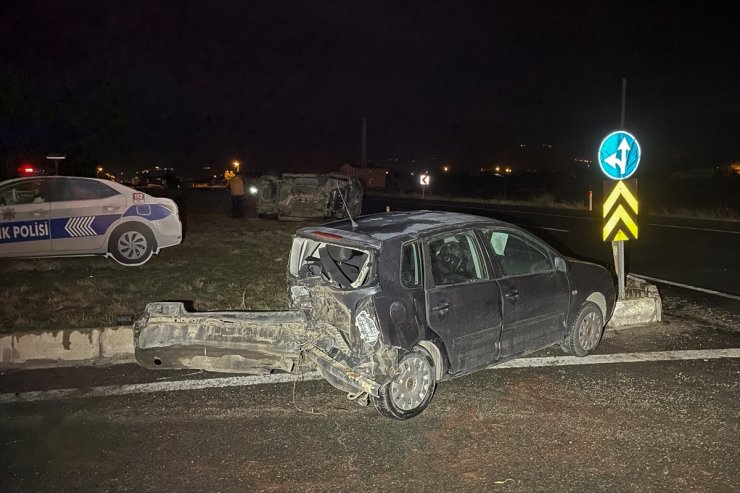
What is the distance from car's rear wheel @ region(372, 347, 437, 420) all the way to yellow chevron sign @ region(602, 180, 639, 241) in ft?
13.7

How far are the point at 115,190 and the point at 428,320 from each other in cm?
804

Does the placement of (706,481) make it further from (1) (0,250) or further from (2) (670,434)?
(1) (0,250)

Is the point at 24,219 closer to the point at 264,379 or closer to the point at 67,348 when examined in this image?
the point at 67,348

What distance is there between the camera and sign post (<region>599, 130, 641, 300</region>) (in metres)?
7.95

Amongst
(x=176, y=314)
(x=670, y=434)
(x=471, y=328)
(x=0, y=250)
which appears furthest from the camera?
(x=0, y=250)

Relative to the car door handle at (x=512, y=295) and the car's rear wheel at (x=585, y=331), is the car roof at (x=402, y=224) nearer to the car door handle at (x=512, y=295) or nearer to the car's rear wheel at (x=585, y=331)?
the car door handle at (x=512, y=295)

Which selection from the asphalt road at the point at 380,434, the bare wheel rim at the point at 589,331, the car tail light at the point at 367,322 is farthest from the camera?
the bare wheel rim at the point at 589,331

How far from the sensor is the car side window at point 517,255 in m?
5.82

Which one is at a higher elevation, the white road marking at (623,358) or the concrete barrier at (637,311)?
the concrete barrier at (637,311)

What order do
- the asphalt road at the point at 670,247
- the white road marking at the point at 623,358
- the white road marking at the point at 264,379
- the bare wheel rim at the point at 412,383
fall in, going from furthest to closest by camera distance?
the asphalt road at the point at 670,247
the white road marking at the point at 623,358
the white road marking at the point at 264,379
the bare wheel rim at the point at 412,383

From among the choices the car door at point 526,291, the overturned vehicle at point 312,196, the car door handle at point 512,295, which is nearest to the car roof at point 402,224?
the car door at point 526,291

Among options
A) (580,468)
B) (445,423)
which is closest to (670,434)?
(580,468)

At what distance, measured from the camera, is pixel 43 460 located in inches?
164

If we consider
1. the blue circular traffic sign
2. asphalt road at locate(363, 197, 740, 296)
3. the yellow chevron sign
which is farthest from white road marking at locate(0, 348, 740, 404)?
asphalt road at locate(363, 197, 740, 296)
